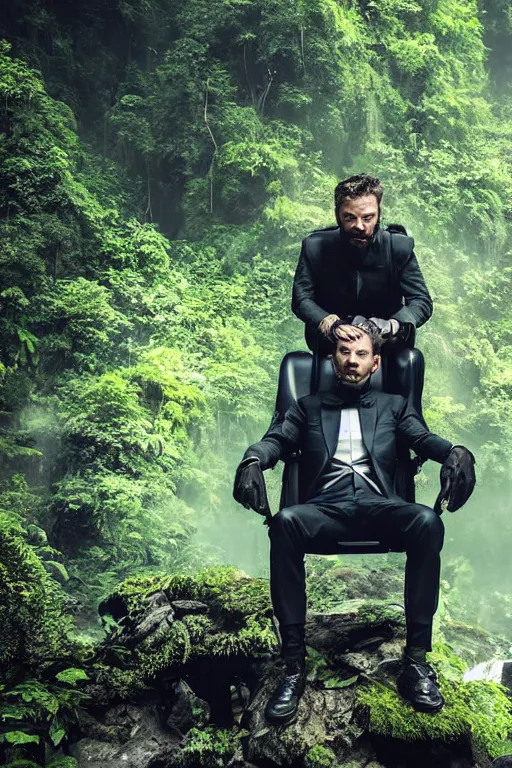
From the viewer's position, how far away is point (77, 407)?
9406 millimetres

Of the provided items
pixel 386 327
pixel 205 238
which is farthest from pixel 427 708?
pixel 205 238

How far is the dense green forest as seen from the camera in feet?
30.7

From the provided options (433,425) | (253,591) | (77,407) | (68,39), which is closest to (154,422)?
(77,407)

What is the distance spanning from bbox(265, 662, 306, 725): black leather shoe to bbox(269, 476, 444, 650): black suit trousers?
0.69ft

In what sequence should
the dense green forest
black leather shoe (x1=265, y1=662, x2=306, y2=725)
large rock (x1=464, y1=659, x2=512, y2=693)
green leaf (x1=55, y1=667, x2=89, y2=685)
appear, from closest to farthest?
black leather shoe (x1=265, y1=662, x2=306, y2=725)
green leaf (x1=55, y1=667, x2=89, y2=685)
large rock (x1=464, y1=659, x2=512, y2=693)
the dense green forest

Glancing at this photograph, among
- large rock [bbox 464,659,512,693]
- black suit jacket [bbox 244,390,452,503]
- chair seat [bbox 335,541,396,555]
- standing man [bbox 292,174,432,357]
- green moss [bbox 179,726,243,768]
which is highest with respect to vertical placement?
standing man [bbox 292,174,432,357]

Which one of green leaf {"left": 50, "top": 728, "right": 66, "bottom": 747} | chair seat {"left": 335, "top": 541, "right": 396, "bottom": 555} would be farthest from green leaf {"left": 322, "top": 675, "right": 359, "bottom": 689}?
green leaf {"left": 50, "top": 728, "right": 66, "bottom": 747}

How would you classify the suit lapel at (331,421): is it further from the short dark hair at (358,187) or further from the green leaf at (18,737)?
the green leaf at (18,737)

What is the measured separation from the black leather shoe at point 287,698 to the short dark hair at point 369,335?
135 centimetres

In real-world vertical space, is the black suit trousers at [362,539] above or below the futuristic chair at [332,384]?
below

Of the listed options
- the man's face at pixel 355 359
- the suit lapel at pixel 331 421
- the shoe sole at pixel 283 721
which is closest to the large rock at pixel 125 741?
the shoe sole at pixel 283 721

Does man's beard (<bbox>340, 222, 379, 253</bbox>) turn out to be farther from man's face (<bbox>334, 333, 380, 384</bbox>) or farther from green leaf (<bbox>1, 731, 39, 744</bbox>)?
green leaf (<bbox>1, 731, 39, 744</bbox>)

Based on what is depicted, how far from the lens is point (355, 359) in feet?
11.6

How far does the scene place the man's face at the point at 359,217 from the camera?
3.74 m
